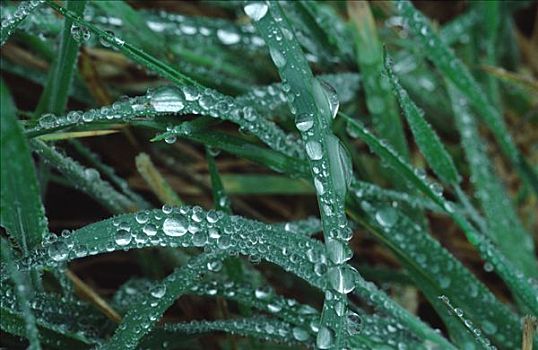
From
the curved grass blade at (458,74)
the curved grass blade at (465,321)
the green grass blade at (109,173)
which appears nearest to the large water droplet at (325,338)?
the curved grass blade at (465,321)

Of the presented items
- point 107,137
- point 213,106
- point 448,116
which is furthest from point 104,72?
point 448,116

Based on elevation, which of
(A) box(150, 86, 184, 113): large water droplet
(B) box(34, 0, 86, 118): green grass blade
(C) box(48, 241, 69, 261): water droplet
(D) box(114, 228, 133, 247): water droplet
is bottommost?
(C) box(48, 241, 69, 261): water droplet

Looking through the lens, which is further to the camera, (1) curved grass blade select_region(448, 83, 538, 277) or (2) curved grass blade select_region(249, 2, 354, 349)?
(1) curved grass blade select_region(448, 83, 538, 277)

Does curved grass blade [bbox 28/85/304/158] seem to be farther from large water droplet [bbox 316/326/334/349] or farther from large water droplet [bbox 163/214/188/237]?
large water droplet [bbox 316/326/334/349]

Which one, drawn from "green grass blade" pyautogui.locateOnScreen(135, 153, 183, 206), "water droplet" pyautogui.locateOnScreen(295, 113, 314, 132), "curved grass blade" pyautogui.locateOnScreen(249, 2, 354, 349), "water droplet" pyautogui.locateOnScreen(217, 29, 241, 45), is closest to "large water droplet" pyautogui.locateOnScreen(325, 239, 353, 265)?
"curved grass blade" pyautogui.locateOnScreen(249, 2, 354, 349)

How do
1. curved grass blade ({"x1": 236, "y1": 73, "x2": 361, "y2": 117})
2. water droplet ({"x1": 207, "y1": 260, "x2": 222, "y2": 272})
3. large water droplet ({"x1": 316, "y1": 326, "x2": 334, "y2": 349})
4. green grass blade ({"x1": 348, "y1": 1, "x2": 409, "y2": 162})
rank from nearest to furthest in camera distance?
large water droplet ({"x1": 316, "y1": 326, "x2": 334, "y2": 349}) → water droplet ({"x1": 207, "y1": 260, "x2": 222, "y2": 272}) → curved grass blade ({"x1": 236, "y1": 73, "x2": 361, "y2": 117}) → green grass blade ({"x1": 348, "y1": 1, "x2": 409, "y2": 162})

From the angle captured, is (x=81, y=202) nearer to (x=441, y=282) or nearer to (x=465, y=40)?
(x=441, y=282)
